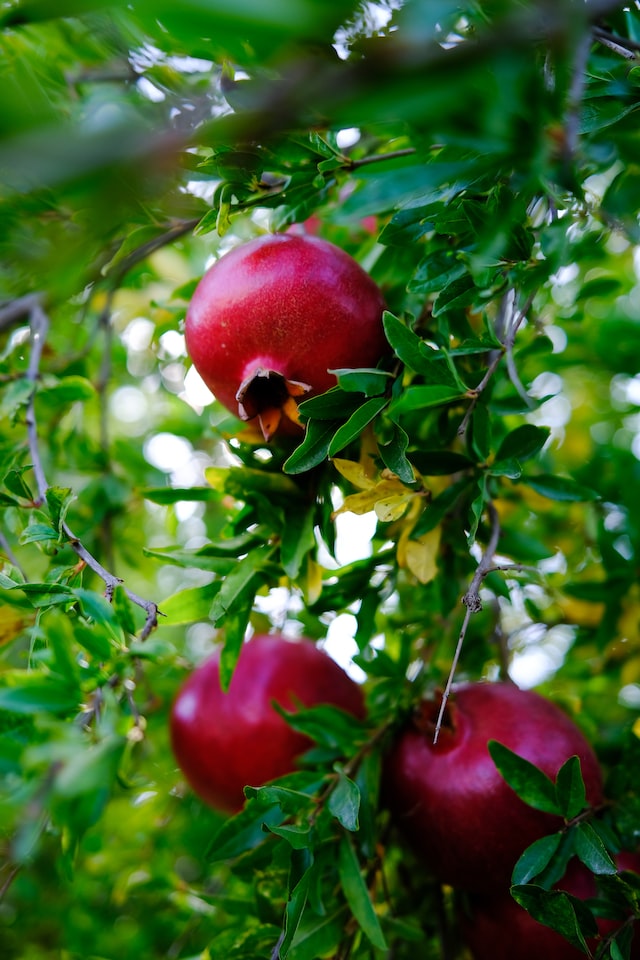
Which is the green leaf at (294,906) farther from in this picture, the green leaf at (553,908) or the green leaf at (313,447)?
the green leaf at (313,447)

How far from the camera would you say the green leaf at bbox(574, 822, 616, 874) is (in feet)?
2.77

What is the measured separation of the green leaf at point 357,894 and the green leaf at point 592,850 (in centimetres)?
24

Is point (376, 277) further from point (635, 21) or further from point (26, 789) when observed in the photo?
point (26, 789)

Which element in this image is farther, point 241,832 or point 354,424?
point 241,832

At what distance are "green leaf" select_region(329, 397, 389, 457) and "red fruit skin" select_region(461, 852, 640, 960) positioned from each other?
60 centimetres

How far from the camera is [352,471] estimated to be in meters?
Result: 0.89

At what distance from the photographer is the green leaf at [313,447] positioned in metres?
0.85

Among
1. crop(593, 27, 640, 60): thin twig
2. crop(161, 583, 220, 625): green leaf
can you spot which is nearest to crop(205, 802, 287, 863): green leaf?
crop(161, 583, 220, 625): green leaf

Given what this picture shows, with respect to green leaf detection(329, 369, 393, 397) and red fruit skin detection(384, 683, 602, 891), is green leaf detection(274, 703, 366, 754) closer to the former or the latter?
red fruit skin detection(384, 683, 602, 891)

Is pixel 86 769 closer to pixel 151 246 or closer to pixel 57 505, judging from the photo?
pixel 57 505

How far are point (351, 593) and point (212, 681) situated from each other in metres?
0.27

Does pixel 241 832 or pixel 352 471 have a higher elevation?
pixel 352 471

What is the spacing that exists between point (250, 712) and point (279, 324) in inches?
23.6

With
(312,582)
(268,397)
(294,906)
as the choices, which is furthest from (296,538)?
(294,906)
